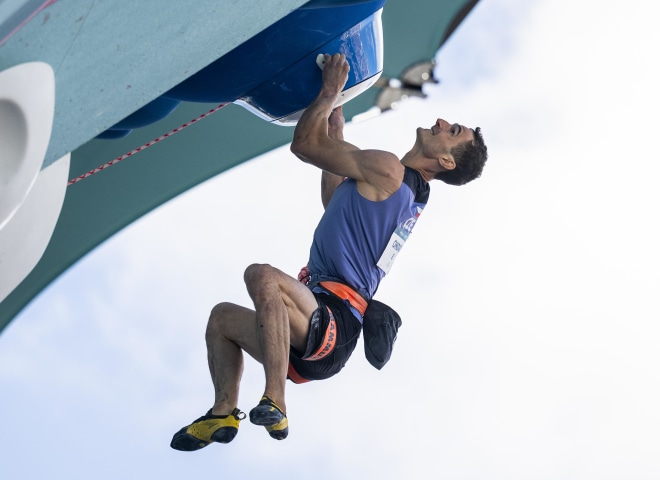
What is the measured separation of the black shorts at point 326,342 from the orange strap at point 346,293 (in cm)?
2

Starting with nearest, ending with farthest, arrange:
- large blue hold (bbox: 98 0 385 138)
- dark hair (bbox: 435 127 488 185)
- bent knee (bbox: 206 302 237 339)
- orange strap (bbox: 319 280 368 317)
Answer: large blue hold (bbox: 98 0 385 138) < bent knee (bbox: 206 302 237 339) < orange strap (bbox: 319 280 368 317) < dark hair (bbox: 435 127 488 185)

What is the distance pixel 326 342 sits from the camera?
3.51 metres

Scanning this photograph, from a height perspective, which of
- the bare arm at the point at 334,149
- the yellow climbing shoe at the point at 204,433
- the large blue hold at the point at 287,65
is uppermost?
the large blue hold at the point at 287,65

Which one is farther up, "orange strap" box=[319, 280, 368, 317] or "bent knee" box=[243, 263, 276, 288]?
"orange strap" box=[319, 280, 368, 317]

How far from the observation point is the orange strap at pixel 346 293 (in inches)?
143

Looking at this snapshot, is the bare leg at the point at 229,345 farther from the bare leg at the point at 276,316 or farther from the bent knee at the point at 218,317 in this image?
the bare leg at the point at 276,316

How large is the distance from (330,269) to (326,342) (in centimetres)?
30

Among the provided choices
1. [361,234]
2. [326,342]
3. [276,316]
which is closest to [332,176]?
[361,234]

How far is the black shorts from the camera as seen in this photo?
137 inches

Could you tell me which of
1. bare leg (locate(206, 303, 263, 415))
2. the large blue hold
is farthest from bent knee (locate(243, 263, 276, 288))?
the large blue hold

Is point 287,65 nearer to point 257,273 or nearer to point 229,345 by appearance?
point 257,273

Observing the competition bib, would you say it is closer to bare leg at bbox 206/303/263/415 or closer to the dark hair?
the dark hair

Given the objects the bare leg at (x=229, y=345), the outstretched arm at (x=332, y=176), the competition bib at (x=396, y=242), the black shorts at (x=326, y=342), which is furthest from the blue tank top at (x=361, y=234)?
the bare leg at (x=229, y=345)

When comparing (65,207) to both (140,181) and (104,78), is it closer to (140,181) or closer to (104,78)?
(140,181)
